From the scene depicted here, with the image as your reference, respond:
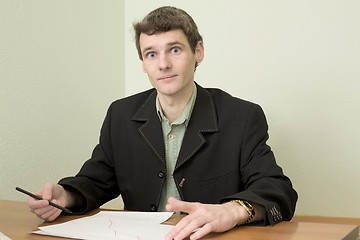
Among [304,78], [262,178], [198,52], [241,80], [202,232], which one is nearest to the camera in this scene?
[202,232]

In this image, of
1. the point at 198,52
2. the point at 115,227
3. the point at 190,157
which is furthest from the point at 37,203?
the point at 198,52

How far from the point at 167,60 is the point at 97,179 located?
0.50 metres

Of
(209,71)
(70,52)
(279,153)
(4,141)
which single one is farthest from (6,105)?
(279,153)

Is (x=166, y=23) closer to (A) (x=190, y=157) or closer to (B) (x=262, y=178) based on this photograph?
(A) (x=190, y=157)

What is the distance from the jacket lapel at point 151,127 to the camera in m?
1.74

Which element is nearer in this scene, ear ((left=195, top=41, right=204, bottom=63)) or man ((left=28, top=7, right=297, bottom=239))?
man ((left=28, top=7, right=297, bottom=239))

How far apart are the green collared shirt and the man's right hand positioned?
37 centimetres

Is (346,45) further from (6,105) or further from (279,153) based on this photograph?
(6,105)

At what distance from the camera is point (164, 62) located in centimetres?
171

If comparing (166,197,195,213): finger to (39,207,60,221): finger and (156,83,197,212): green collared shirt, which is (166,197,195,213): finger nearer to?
(39,207,60,221): finger

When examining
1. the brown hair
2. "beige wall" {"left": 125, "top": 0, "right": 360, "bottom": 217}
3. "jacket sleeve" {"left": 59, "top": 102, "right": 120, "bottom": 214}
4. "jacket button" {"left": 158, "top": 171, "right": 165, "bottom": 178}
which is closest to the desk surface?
"jacket sleeve" {"left": 59, "top": 102, "right": 120, "bottom": 214}

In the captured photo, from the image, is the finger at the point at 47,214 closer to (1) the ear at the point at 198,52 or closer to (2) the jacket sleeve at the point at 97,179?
(2) the jacket sleeve at the point at 97,179

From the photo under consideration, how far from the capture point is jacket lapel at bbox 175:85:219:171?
66.5 inches

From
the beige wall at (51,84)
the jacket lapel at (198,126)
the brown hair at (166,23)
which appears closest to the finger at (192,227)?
the jacket lapel at (198,126)
